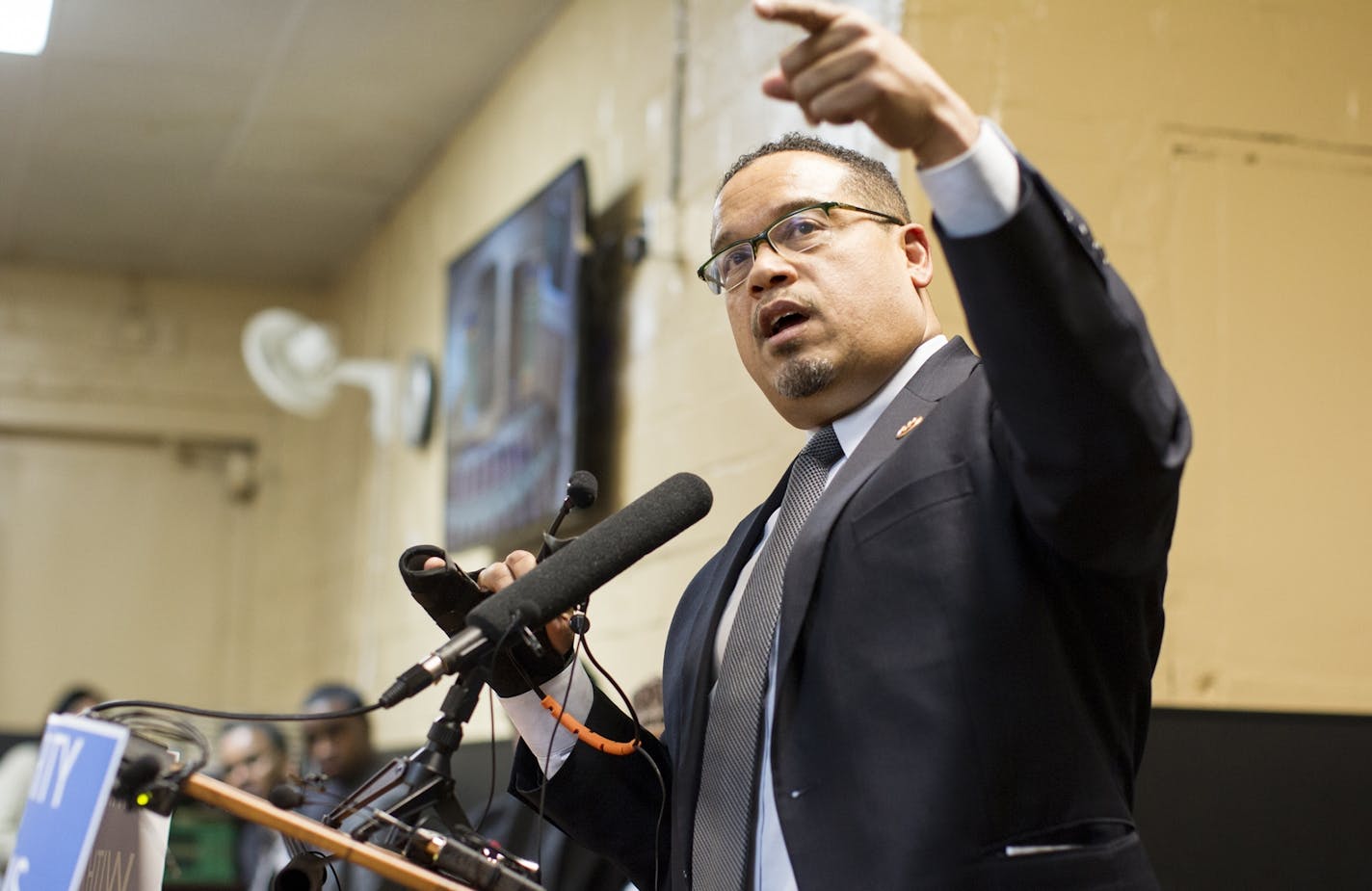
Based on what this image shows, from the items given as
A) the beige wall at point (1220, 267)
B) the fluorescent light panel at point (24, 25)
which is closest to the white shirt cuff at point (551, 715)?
the beige wall at point (1220, 267)

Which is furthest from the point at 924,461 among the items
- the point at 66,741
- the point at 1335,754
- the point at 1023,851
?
the point at 1335,754

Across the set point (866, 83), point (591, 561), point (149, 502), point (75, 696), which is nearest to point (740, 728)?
point (591, 561)

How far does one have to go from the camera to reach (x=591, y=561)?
129cm

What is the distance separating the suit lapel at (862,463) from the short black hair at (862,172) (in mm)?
233

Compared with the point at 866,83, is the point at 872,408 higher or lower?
lower

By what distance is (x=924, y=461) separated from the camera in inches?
52.7

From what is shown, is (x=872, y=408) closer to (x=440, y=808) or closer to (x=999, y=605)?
(x=999, y=605)

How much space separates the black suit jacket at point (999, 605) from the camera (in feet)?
3.69

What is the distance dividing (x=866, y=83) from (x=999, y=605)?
1.42 feet

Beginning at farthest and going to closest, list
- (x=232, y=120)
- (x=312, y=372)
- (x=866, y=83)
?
(x=312, y=372)
(x=232, y=120)
(x=866, y=83)

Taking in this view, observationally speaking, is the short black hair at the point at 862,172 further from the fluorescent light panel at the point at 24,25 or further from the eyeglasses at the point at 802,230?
the fluorescent light panel at the point at 24,25

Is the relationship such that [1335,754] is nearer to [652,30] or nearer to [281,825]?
[281,825]

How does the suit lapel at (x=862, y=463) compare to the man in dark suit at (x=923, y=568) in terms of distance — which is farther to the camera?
the suit lapel at (x=862, y=463)

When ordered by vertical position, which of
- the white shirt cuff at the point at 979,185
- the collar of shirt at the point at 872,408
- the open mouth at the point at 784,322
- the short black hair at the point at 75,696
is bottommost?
the short black hair at the point at 75,696
